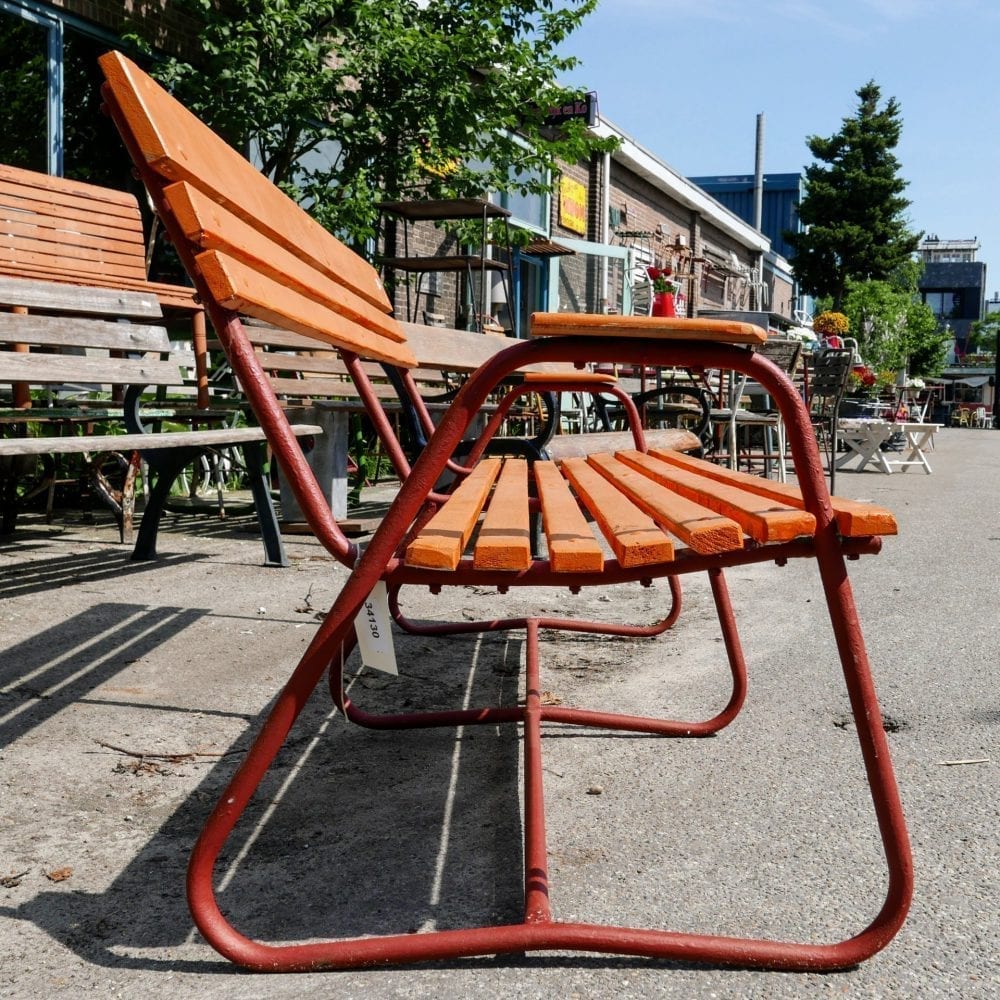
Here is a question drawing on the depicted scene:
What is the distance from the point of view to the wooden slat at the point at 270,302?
1.35 metres

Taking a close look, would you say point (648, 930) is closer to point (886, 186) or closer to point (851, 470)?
point (851, 470)

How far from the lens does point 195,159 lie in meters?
1.54

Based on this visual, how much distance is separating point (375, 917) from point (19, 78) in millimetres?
6991

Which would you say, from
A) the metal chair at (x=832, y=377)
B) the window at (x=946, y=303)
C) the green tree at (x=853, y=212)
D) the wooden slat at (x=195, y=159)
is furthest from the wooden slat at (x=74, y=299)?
the window at (x=946, y=303)

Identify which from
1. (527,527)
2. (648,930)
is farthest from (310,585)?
(648,930)

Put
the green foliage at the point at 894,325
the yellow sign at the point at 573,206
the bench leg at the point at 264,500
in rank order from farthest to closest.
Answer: the green foliage at the point at 894,325 < the yellow sign at the point at 573,206 < the bench leg at the point at 264,500

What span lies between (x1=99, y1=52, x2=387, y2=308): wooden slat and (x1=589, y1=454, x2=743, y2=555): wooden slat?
31.3 inches

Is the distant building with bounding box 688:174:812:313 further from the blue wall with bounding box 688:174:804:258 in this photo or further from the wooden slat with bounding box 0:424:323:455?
the wooden slat with bounding box 0:424:323:455

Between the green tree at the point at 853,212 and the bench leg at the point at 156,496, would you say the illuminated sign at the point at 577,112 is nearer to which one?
the bench leg at the point at 156,496

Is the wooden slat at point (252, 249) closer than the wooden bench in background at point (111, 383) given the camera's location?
Yes

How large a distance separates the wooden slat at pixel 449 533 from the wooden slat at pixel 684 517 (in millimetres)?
276

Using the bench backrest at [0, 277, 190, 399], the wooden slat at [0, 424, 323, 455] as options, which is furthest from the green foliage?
the wooden slat at [0, 424, 323, 455]

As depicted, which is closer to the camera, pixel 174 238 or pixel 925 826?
pixel 174 238

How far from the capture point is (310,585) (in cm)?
391
